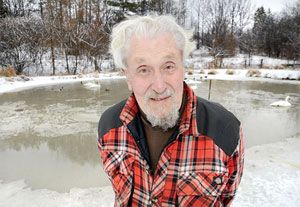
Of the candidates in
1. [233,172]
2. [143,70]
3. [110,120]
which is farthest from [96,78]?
[233,172]

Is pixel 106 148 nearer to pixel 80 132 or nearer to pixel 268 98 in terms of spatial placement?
pixel 80 132

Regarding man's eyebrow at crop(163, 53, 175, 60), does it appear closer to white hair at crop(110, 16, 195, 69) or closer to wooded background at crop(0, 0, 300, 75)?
white hair at crop(110, 16, 195, 69)

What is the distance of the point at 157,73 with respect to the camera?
151cm

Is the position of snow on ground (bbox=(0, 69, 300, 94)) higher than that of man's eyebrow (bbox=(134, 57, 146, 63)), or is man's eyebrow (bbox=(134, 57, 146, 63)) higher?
man's eyebrow (bbox=(134, 57, 146, 63))

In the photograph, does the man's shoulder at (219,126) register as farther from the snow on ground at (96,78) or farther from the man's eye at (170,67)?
the snow on ground at (96,78)

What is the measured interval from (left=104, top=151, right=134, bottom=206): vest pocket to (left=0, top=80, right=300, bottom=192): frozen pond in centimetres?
246

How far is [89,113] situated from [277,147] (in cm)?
493

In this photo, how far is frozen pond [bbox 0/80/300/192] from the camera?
428 centimetres

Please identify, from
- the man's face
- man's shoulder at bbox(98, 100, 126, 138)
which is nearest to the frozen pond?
man's shoulder at bbox(98, 100, 126, 138)

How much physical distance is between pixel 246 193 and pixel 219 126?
2460mm

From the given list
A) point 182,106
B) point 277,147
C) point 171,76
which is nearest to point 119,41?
point 171,76

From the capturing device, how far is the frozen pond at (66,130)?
428 cm

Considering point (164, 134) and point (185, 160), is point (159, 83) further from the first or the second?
point (185, 160)

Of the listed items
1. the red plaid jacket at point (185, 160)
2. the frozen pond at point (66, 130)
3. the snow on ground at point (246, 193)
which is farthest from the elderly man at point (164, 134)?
the frozen pond at point (66, 130)
